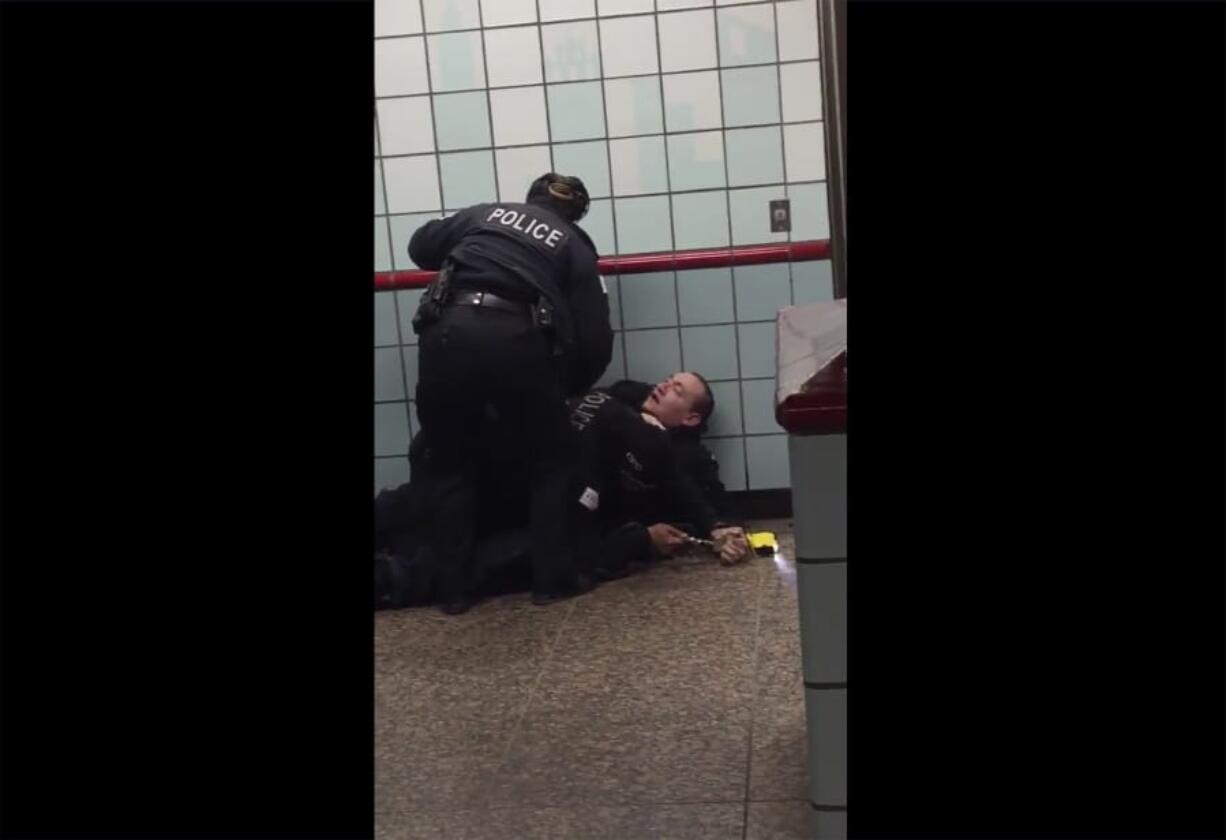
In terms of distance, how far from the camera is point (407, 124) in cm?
329

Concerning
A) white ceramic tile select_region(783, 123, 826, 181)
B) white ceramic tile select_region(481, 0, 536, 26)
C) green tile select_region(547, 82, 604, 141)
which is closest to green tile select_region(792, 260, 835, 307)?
white ceramic tile select_region(783, 123, 826, 181)

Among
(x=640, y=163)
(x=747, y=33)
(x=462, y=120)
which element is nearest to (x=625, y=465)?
(x=640, y=163)

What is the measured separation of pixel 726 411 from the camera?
338cm

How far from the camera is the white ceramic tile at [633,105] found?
10.5 feet

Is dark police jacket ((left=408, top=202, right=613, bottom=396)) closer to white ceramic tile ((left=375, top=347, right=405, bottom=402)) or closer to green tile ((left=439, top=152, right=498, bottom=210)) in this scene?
green tile ((left=439, top=152, right=498, bottom=210))

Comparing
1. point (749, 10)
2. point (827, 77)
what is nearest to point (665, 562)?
point (749, 10)

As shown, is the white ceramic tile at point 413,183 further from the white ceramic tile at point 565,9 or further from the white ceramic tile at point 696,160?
the white ceramic tile at point 696,160

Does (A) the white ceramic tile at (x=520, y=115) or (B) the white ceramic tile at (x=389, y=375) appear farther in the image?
(B) the white ceramic tile at (x=389, y=375)

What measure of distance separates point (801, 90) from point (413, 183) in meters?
1.08

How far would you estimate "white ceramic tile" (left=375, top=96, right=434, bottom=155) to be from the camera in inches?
129

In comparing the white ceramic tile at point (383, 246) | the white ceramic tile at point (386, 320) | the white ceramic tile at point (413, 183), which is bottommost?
the white ceramic tile at point (386, 320)

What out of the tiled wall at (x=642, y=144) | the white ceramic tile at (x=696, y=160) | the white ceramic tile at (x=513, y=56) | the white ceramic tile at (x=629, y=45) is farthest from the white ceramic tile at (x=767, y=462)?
the white ceramic tile at (x=513, y=56)

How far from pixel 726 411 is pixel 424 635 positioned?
1.10 metres

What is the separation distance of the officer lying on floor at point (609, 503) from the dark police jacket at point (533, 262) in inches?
7.7
